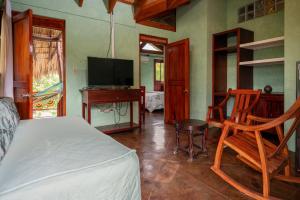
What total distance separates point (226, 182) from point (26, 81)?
2.73 m

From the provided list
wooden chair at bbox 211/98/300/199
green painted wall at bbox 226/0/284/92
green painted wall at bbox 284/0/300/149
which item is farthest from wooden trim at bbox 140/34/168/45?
wooden chair at bbox 211/98/300/199

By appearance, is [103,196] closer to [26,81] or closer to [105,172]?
[105,172]

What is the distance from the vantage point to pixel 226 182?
1958mm

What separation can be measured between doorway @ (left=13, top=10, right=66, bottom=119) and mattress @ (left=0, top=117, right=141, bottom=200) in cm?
168

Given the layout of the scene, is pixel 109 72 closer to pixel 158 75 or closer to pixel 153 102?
pixel 153 102

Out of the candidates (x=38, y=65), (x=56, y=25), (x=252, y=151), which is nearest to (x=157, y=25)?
(x=56, y=25)

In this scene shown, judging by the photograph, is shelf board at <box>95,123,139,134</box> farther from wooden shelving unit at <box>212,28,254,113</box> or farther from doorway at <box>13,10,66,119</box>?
wooden shelving unit at <box>212,28,254,113</box>

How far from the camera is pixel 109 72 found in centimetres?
389

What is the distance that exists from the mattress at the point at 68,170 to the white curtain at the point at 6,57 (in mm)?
2022

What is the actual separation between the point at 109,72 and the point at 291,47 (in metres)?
3.12

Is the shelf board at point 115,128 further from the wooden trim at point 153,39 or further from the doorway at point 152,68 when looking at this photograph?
the doorway at point 152,68

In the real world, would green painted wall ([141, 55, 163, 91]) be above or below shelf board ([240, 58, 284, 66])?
above

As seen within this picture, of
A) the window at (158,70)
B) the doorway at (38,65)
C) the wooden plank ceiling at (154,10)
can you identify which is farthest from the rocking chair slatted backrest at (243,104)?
the window at (158,70)

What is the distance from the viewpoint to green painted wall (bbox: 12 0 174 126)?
11.7ft
